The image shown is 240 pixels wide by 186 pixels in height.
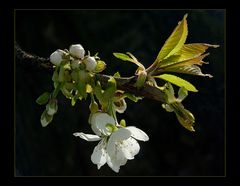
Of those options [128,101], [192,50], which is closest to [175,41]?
[192,50]

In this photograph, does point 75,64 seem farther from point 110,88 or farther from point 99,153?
point 99,153

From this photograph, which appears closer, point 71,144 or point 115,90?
point 115,90

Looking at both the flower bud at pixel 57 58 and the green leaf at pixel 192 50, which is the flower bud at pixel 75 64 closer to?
the flower bud at pixel 57 58

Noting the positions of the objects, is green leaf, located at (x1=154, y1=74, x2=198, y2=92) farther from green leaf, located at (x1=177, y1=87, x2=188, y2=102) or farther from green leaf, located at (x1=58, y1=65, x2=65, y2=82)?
green leaf, located at (x1=58, y1=65, x2=65, y2=82)

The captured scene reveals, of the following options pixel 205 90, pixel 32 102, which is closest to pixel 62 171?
pixel 32 102

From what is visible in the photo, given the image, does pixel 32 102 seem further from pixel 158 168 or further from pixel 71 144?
pixel 158 168

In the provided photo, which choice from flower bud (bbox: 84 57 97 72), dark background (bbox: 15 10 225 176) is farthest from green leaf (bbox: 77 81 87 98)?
dark background (bbox: 15 10 225 176)

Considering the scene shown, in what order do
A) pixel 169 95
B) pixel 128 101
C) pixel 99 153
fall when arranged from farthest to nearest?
1. pixel 128 101
2. pixel 99 153
3. pixel 169 95

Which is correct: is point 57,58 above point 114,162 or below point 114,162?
above
